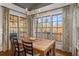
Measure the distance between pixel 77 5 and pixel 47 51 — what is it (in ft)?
2.70

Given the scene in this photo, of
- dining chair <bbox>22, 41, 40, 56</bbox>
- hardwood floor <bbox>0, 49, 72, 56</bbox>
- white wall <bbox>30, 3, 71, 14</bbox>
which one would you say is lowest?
hardwood floor <bbox>0, 49, 72, 56</bbox>

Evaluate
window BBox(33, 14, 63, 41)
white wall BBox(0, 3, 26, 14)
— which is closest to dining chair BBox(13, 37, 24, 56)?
window BBox(33, 14, 63, 41)

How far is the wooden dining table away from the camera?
6.10ft

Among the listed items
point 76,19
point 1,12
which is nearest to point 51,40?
point 76,19

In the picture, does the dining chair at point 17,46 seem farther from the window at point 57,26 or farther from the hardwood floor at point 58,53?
the window at point 57,26

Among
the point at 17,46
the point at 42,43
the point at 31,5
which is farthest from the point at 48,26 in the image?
the point at 17,46

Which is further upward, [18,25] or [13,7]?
[13,7]

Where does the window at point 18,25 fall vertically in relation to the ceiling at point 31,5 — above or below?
below

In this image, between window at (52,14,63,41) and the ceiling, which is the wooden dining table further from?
the ceiling

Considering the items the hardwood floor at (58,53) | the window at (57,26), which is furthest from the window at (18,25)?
the window at (57,26)

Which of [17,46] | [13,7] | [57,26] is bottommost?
[17,46]

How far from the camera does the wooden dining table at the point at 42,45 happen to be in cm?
186

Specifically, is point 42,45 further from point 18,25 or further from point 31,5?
point 31,5

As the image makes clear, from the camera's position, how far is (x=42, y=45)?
1888mm
